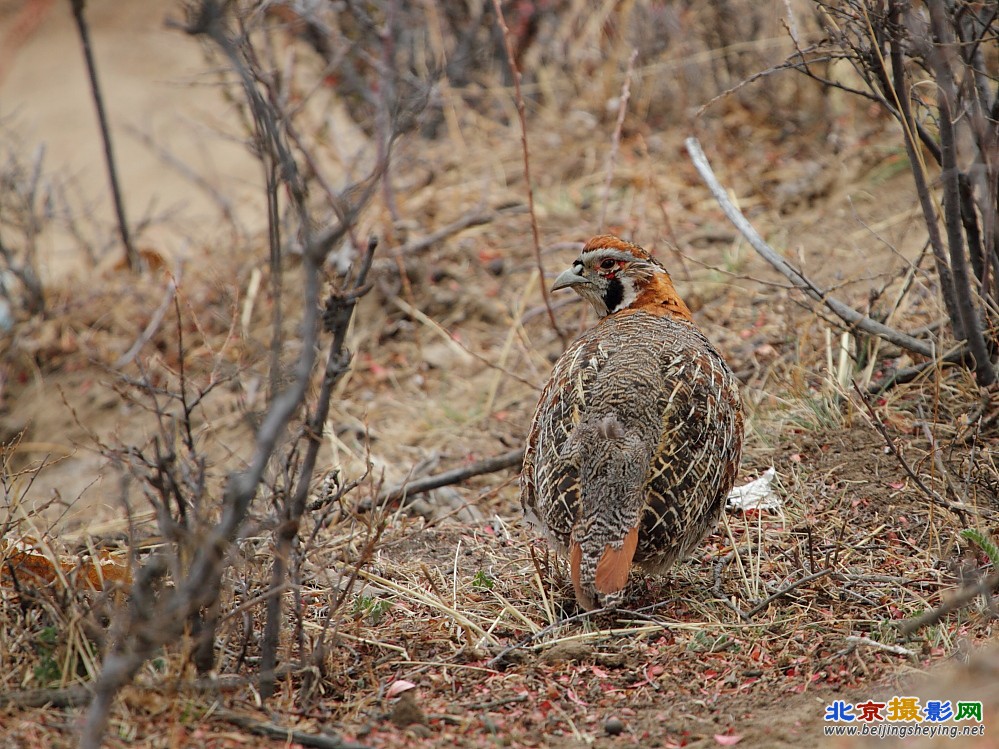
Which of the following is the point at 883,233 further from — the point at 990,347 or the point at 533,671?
the point at 533,671

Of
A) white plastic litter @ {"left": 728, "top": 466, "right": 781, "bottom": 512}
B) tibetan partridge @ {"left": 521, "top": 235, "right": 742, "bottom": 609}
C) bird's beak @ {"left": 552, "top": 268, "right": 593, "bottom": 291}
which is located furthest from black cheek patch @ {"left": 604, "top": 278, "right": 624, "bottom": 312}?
white plastic litter @ {"left": 728, "top": 466, "right": 781, "bottom": 512}

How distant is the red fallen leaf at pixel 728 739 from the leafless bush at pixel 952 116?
2190mm

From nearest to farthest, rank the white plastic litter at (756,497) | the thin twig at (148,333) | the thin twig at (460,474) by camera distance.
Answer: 1. the white plastic litter at (756,497)
2. the thin twig at (460,474)
3. the thin twig at (148,333)

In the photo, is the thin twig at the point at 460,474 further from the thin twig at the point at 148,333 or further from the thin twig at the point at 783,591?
the thin twig at the point at 148,333

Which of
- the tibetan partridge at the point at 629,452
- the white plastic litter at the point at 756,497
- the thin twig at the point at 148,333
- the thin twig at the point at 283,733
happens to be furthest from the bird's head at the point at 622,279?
the thin twig at the point at 148,333

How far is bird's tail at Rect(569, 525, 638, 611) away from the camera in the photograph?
378cm

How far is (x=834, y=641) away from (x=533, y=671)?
3.43ft

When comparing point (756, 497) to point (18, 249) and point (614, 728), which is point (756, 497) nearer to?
point (614, 728)

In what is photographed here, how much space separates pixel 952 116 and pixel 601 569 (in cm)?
221

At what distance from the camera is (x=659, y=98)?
28.5 feet

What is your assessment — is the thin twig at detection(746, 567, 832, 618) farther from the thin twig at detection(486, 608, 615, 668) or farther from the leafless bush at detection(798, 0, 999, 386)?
the leafless bush at detection(798, 0, 999, 386)

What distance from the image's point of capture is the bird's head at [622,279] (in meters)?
4.97

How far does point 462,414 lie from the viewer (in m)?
6.37

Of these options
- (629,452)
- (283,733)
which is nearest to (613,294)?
(629,452)
